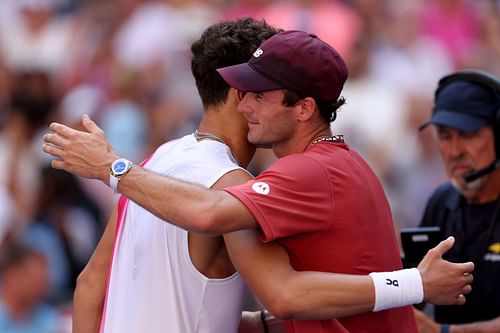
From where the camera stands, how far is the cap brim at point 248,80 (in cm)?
363

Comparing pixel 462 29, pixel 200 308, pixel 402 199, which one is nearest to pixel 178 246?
pixel 200 308

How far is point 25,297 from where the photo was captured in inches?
272

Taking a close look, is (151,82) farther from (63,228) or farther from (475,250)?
(475,250)

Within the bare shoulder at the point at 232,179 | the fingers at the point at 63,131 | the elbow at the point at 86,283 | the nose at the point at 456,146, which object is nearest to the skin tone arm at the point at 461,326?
the nose at the point at 456,146

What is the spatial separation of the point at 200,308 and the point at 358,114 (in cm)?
492

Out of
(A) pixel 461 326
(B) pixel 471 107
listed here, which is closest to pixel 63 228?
(B) pixel 471 107

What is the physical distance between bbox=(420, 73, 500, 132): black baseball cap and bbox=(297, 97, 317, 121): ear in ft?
4.80

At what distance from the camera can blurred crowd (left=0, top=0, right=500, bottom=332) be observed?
794 centimetres

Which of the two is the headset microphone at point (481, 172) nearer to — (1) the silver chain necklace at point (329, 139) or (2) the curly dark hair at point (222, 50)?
(1) the silver chain necklace at point (329, 139)

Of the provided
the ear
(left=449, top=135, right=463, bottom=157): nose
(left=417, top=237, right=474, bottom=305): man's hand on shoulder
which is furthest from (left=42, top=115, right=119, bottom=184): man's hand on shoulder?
(left=449, top=135, right=463, bottom=157): nose

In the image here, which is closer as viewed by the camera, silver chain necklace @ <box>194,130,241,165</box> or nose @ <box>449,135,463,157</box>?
silver chain necklace @ <box>194,130,241,165</box>

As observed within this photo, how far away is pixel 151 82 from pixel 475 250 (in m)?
4.54

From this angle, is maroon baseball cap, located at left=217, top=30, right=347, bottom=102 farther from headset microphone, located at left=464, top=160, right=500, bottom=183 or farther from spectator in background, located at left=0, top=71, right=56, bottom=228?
spectator in background, located at left=0, top=71, right=56, bottom=228

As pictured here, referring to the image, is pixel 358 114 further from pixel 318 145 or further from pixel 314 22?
pixel 318 145
